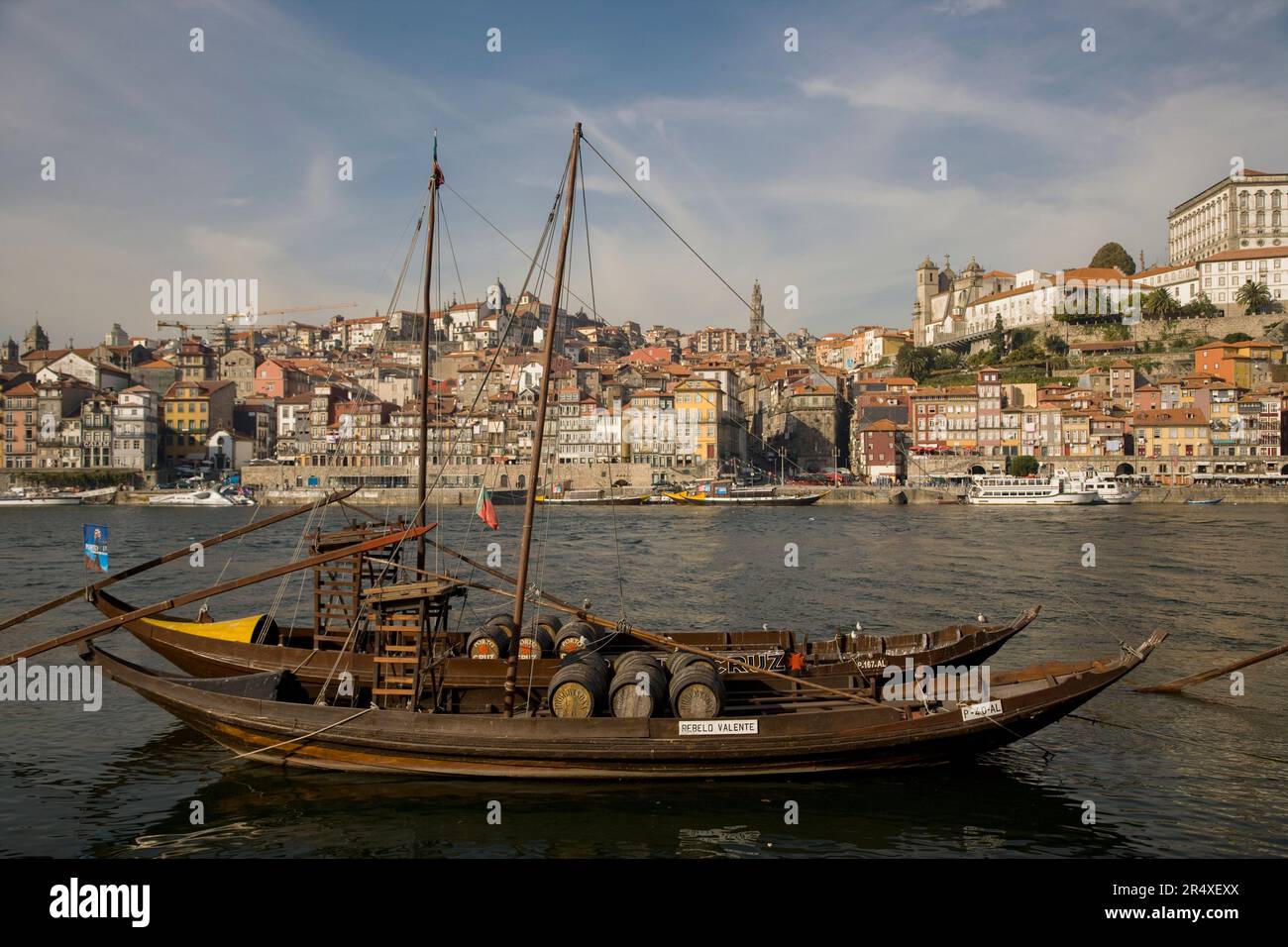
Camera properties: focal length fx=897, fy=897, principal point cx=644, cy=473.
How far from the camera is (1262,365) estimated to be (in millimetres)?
93062

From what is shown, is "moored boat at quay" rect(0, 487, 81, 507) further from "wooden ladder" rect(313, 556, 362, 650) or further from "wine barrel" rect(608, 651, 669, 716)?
"wine barrel" rect(608, 651, 669, 716)

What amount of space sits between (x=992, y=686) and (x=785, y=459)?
92901mm

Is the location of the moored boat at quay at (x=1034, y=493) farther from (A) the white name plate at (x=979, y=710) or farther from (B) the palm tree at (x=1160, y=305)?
(A) the white name plate at (x=979, y=710)

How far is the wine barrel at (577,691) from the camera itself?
11531 mm

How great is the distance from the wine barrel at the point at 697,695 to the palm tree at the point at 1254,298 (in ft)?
378

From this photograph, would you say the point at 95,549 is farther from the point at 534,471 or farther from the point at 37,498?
the point at 37,498

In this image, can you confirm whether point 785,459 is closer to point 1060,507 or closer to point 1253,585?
Answer: point 1060,507

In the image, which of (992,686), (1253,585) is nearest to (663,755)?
(992,686)

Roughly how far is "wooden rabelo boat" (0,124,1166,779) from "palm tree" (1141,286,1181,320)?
107m

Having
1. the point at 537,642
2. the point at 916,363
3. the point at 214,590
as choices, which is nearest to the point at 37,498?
the point at 214,590

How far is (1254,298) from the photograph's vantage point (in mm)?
101875

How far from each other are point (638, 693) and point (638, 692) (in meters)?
0.01

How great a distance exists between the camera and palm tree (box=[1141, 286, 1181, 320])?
104 metres
